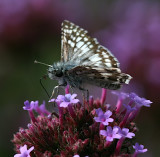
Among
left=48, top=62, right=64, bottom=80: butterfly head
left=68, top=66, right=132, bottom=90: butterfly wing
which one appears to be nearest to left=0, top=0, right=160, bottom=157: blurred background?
left=68, top=66, right=132, bottom=90: butterfly wing

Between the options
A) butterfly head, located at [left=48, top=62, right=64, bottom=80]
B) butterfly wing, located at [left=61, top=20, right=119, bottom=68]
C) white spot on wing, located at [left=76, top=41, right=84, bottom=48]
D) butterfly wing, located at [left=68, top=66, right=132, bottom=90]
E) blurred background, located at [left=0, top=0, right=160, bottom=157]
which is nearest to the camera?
butterfly wing, located at [left=68, top=66, right=132, bottom=90]

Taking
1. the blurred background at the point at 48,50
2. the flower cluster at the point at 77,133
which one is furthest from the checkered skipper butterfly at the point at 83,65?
the blurred background at the point at 48,50

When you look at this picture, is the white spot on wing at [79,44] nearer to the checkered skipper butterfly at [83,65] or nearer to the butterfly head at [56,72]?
the checkered skipper butterfly at [83,65]

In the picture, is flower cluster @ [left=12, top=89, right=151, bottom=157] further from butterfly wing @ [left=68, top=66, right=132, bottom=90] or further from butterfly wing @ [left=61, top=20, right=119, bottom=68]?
butterfly wing @ [left=61, top=20, right=119, bottom=68]

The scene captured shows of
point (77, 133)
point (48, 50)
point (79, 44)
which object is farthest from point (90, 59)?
point (48, 50)

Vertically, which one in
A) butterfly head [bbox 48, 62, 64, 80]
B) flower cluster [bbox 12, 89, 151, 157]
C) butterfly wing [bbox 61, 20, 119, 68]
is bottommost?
flower cluster [bbox 12, 89, 151, 157]

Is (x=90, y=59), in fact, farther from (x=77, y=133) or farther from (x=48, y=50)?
(x=48, y=50)

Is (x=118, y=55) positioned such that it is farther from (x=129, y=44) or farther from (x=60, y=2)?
(x=60, y=2)
